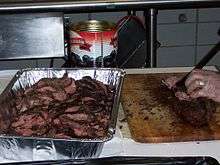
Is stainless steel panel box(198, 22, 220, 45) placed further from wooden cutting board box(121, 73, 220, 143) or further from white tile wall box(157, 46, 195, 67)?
wooden cutting board box(121, 73, 220, 143)

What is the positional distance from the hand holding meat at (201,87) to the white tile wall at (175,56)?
→ 0.99m

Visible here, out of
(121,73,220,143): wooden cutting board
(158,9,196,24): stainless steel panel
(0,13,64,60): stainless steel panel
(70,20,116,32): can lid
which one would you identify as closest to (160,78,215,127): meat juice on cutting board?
(121,73,220,143): wooden cutting board

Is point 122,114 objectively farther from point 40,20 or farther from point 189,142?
point 40,20

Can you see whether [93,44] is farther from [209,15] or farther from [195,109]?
[209,15]

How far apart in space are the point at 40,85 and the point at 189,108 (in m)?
0.35

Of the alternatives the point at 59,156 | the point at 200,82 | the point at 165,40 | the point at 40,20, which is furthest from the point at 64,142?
the point at 165,40

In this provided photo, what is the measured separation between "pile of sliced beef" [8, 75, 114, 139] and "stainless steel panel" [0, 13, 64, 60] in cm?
21

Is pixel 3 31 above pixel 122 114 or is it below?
above

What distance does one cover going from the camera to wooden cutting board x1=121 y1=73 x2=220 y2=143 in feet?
2.96

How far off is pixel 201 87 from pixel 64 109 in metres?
0.33

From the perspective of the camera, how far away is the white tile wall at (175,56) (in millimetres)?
2062

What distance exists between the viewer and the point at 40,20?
4.08ft

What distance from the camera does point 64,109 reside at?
95 centimetres

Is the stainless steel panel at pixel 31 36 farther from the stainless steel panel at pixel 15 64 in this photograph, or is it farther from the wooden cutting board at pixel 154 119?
the stainless steel panel at pixel 15 64
